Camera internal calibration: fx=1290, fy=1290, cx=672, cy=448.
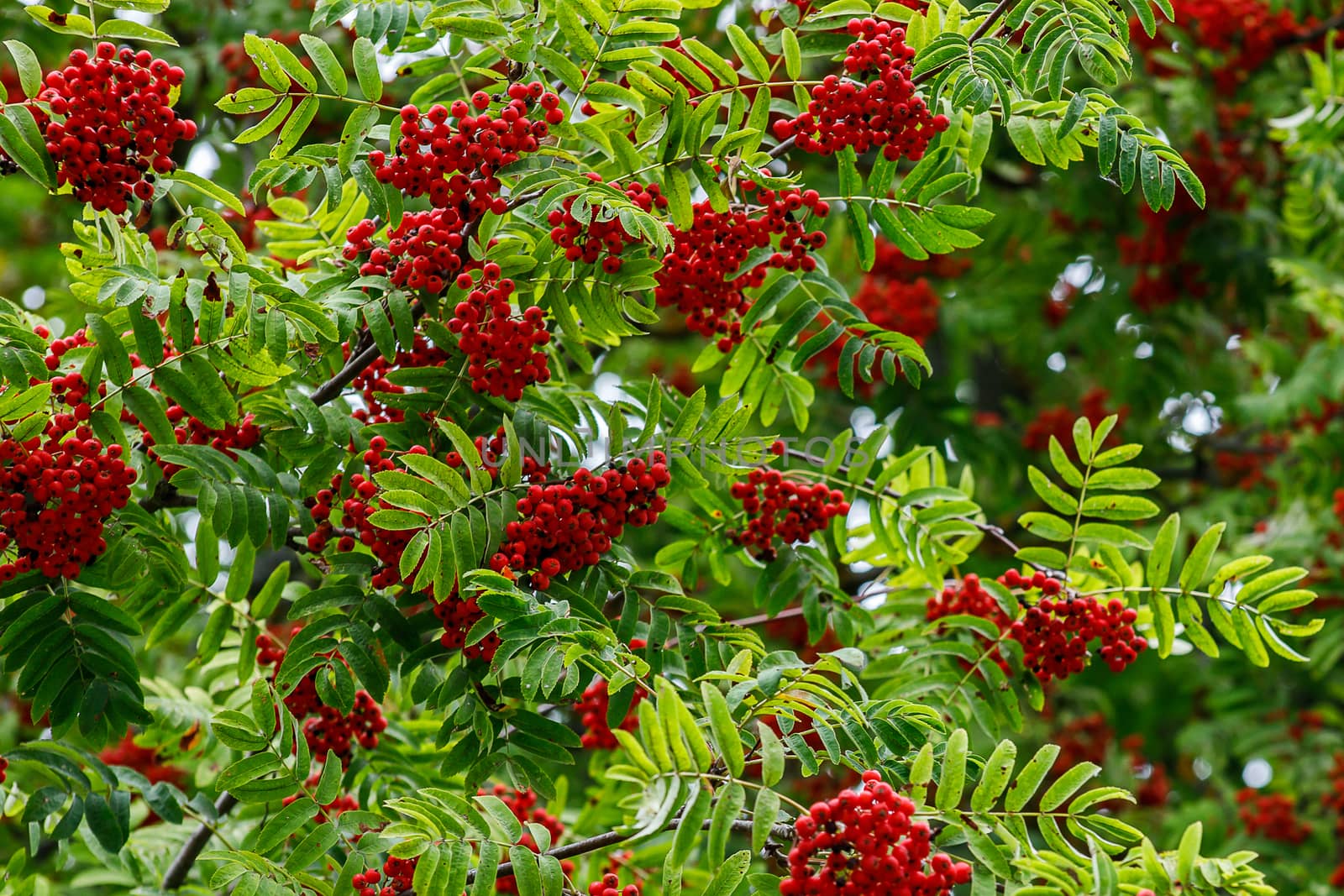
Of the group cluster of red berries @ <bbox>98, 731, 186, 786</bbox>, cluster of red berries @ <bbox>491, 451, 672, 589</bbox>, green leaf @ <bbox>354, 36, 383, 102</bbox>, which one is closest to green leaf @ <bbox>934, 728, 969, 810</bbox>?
cluster of red berries @ <bbox>491, 451, 672, 589</bbox>

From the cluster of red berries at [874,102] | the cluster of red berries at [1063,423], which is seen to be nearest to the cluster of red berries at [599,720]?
the cluster of red berries at [874,102]

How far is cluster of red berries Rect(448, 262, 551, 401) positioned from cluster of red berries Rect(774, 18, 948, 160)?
0.81 m

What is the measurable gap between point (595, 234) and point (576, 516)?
0.65 meters

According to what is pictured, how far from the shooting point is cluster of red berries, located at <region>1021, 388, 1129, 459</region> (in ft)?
23.9

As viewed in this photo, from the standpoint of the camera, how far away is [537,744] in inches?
114

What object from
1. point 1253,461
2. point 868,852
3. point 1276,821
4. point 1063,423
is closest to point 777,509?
point 868,852

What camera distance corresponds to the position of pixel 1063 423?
7328mm

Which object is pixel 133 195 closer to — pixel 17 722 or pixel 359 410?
pixel 359 410

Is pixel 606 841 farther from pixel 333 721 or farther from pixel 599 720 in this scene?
pixel 599 720

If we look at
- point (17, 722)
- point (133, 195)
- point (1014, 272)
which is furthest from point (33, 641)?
point (1014, 272)

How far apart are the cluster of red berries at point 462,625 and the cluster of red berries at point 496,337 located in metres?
0.50

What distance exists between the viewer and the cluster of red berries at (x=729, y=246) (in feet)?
10.2

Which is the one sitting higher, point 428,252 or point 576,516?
point 428,252

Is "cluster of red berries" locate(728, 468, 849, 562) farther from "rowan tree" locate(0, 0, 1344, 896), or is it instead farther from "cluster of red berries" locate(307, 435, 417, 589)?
"cluster of red berries" locate(307, 435, 417, 589)
